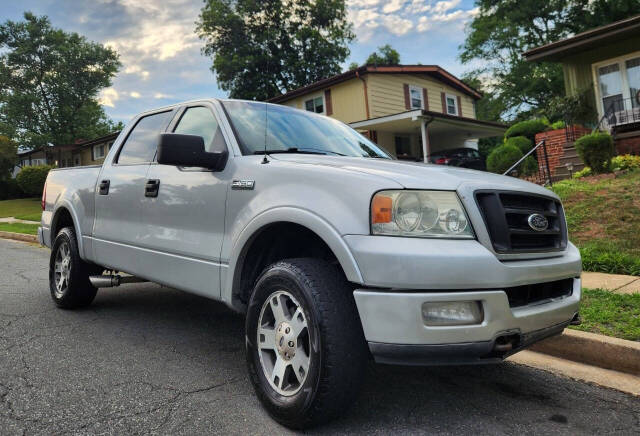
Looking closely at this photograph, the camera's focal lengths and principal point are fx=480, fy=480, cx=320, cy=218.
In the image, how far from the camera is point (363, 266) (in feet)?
7.14

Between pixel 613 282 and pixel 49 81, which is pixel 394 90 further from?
pixel 49 81

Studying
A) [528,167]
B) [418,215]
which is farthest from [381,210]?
[528,167]

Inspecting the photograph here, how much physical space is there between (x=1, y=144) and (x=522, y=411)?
38.2 metres

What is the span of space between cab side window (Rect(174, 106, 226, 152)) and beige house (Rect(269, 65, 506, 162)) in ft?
49.3

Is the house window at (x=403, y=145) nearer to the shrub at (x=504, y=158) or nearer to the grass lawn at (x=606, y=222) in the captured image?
the shrub at (x=504, y=158)

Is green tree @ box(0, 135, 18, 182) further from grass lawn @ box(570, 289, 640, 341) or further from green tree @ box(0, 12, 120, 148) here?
grass lawn @ box(570, 289, 640, 341)

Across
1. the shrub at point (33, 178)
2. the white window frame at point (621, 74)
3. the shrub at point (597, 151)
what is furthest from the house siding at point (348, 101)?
the shrub at point (33, 178)

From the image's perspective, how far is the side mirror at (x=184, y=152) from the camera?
113 inches

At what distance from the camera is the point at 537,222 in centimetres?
251

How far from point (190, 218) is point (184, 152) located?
52 centimetres

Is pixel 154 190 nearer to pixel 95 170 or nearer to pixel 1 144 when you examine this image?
pixel 95 170

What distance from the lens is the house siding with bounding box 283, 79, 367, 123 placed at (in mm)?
20828

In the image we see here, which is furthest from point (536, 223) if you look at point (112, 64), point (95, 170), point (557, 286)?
point (112, 64)

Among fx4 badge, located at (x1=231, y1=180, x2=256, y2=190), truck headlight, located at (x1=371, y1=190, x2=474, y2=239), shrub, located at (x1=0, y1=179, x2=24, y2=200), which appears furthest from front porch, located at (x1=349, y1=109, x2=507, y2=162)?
shrub, located at (x1=0, y1=179, x2=24, y2=200)
